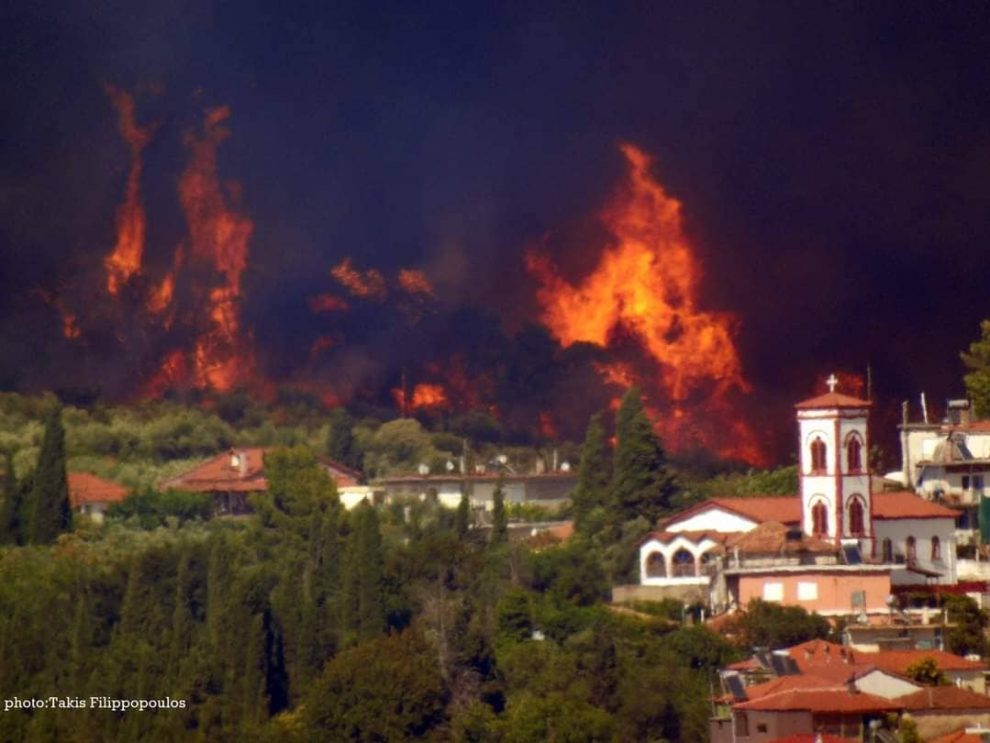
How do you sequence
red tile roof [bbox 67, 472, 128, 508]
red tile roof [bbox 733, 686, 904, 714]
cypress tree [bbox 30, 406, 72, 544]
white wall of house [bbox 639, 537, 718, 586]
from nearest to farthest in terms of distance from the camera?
1. red tile roof [bbox 733, 686, 904, 714]
2. white wall of house [bbox 639, 537, 718, 586]
3. cypress tree [bbox 30, 406, 72, 544]
4. red tile roof [bbox 67, 472, 128, 508]

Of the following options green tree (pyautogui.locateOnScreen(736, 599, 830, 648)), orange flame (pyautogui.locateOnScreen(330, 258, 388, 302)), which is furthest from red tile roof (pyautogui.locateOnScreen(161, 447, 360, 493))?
green tree (pyautogui.locateOnScreen(736, 599, 830, 648))

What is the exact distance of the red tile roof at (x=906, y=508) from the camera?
98188 mm

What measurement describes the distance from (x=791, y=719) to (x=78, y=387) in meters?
56.3

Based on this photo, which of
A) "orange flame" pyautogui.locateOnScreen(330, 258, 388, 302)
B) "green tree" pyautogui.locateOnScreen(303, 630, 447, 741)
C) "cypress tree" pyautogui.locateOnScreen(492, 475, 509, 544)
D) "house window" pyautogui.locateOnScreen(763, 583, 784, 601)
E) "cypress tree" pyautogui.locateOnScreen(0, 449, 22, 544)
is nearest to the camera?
"green tree" pyautogui.locateOnScreen(303, 630, 447, 741)

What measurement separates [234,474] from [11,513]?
10.1 m

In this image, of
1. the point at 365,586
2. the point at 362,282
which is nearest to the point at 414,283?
the point at 362,282

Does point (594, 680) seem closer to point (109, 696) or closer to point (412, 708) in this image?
point (412, 708)

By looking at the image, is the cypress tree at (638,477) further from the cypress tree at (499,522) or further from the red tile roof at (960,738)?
the red tile roof at (960,738)

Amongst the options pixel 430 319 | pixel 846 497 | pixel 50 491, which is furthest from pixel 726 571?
pixel 430 319

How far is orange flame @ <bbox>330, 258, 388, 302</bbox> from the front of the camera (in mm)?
134625

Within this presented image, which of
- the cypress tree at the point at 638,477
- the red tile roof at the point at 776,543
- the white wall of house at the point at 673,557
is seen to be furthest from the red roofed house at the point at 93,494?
the red tile roof at the point at 776,543

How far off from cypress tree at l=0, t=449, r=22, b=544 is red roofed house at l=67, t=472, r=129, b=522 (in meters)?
2.15

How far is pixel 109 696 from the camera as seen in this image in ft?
308

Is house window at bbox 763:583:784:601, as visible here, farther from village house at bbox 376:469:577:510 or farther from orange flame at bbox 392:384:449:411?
orange flame at bbox 392:384:449:411
